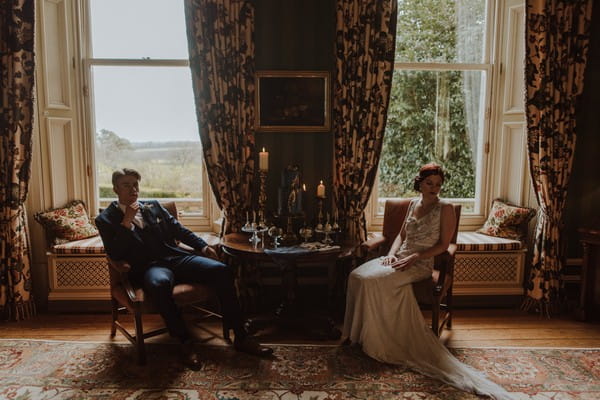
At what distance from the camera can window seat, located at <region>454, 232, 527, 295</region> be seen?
3.68 meters

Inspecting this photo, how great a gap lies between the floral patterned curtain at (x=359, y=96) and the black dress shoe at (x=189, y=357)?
1.48 metres

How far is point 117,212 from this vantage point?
9.75 feet

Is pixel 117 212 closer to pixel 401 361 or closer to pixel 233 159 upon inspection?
pixel 233 159

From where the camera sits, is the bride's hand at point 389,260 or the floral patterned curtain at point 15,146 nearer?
the bride's hand at point 389,260

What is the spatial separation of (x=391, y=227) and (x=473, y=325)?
3.31ft

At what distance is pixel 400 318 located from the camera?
285 cm

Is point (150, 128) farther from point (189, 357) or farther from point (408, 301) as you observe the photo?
point (408, 301)

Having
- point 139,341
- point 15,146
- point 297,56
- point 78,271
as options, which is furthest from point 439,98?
point 15,146

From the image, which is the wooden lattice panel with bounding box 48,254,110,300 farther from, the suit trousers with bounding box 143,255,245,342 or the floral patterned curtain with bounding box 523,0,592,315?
the floral patterned curtain with bounding box 523,0,592,315

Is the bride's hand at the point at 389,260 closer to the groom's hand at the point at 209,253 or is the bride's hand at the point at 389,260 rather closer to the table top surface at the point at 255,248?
the table top surface at the point at 255,248

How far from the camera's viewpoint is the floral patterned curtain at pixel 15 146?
335 centimetres

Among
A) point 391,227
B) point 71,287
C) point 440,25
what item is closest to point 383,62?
point 440,25

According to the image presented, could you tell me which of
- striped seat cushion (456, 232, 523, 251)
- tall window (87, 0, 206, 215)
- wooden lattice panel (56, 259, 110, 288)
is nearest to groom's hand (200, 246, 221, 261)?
tall window (87, 0, 206, 215)

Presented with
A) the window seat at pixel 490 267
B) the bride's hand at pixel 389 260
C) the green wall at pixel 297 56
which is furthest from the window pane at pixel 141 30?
the window seat at pixel 490 267
